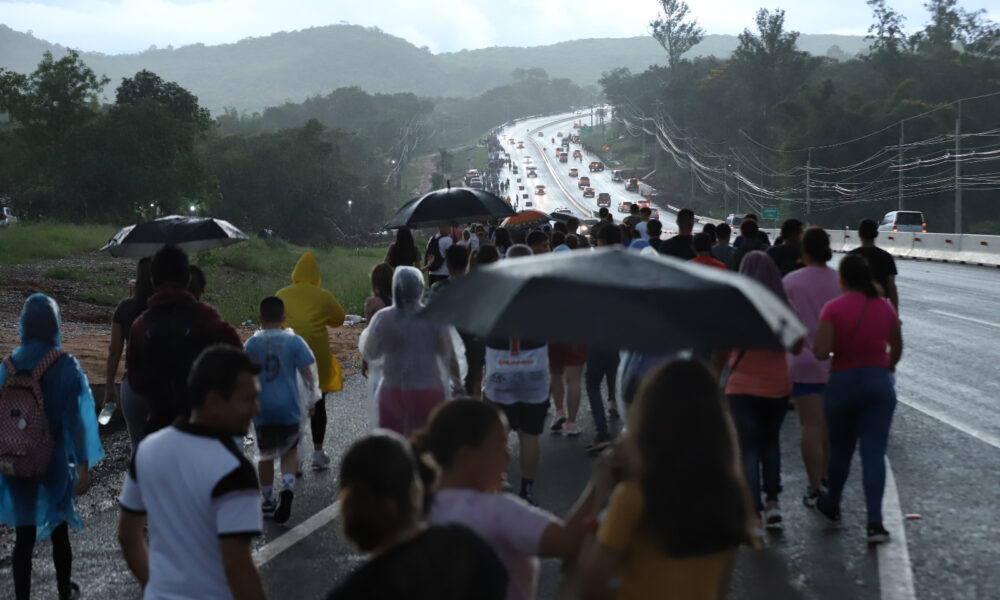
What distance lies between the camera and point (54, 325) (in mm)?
5773

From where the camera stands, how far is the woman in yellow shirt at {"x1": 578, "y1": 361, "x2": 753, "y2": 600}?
3014 mm

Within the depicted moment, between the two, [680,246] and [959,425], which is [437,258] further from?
[959,425]

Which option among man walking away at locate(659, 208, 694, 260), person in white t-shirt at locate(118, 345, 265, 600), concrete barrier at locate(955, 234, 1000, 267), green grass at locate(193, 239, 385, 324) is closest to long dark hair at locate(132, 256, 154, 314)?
person in white t-shirt at locate(118, 345, 265, 600)

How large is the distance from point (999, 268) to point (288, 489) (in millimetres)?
29056

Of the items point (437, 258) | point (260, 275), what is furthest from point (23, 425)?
point (260, 275)

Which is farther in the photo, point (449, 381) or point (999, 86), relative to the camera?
point (999, 86)

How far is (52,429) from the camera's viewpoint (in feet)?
19.2

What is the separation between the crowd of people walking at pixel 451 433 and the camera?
3.01 meters

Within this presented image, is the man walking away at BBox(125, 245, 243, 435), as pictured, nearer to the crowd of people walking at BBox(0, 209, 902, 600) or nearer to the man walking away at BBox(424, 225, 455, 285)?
the crowd of people walking at BBox(0, 209, 902, 600)

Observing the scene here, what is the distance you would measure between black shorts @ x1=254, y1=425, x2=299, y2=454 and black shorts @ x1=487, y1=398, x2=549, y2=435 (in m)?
1.54

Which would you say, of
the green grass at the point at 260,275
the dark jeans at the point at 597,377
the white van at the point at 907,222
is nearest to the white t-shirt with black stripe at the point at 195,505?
the dark jeans at the point at 597,377

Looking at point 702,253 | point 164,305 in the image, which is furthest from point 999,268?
point 164,305

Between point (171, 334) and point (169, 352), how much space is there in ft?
0.35

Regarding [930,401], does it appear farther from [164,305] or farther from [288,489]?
[164,305]
